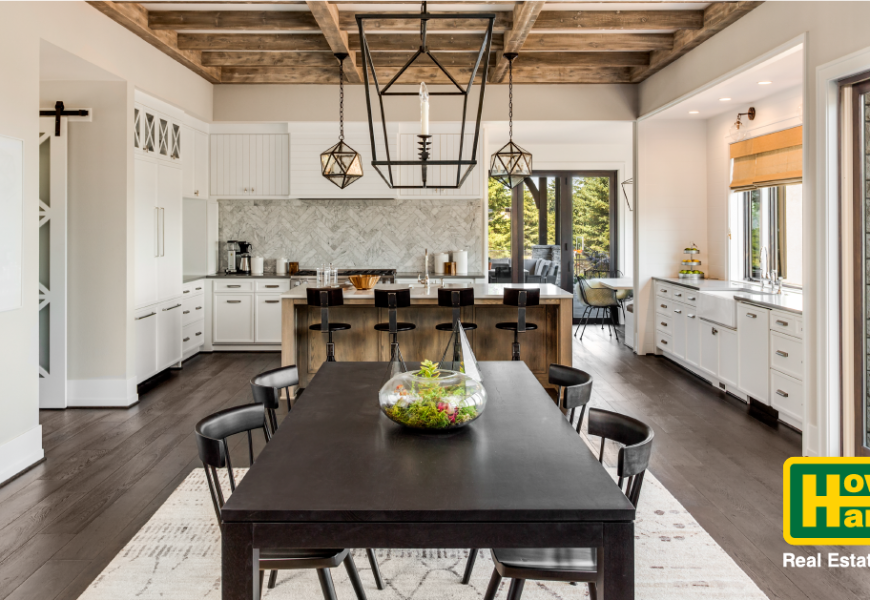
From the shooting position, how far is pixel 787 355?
435 centimetres

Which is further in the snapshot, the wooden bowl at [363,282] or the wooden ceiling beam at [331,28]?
the wooden bowl at [363,282]

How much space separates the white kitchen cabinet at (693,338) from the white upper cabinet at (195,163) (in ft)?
17.7


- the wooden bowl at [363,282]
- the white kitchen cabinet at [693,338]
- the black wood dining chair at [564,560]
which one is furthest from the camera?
the white kitchen cabinet at [693,338]

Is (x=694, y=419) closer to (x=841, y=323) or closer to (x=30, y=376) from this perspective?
(x=841, y=323)

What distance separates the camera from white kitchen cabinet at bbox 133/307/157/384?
17.7 ft

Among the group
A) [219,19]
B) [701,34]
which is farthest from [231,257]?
[701,34]

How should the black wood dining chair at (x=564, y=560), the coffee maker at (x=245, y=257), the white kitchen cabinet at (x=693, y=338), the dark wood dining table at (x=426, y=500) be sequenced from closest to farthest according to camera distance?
1. the dark wood dining table at (x=426, y=500)
2. the black wood dining chair at (x=564, y=560)
3. the white kitchen cabinet at (x=693, y=338)
4. the coffee maker at (x=245, y=257)

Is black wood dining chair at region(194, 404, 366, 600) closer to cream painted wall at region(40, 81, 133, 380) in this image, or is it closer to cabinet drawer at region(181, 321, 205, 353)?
cream painted wall at region(40, 81, 133, 380)

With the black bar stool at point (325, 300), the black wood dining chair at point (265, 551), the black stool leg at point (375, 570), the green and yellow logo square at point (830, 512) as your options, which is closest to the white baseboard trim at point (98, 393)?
the black bar stool at point (325, 300)

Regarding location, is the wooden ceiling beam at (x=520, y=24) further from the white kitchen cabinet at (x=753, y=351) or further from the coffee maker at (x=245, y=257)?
the coffee maker at (x=245, y=257)

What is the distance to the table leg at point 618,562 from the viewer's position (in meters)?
1.48

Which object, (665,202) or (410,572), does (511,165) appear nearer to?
(410,572)

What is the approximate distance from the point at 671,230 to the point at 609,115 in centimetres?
149

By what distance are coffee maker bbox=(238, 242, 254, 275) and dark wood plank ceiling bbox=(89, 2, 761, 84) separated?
192 centimetres
